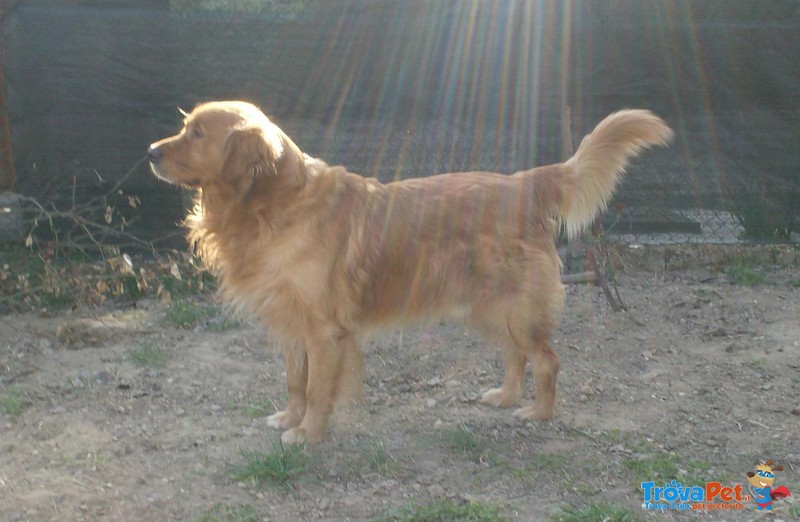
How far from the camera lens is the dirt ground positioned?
3346 mm

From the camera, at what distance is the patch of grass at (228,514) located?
315 cm

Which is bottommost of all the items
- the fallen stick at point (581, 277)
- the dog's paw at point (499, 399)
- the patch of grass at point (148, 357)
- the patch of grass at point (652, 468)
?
the patch of grass at point (148, 357)

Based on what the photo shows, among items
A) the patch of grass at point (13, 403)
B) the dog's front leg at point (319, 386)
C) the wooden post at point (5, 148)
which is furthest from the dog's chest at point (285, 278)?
the wooden post at point (5, 148)

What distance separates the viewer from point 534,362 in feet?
13.6

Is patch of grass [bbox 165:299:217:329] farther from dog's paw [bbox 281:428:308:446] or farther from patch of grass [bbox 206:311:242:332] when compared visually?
dog's paw [bbox 281:428:308:446]

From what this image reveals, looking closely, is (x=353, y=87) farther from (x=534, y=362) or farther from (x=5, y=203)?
(x=534, y=362)

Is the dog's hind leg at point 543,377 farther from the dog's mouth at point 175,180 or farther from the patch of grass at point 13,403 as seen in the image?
the patch of grass at point 13,403

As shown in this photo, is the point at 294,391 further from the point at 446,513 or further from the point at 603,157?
the point at 603,157

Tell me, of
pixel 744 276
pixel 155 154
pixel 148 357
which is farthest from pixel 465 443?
pixel 744 276

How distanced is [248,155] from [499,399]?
5.87ft

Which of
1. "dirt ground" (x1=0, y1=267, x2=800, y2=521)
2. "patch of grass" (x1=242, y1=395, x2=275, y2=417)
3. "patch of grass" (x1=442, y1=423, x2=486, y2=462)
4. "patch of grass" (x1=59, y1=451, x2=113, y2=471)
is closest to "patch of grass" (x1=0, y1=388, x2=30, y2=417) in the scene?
"dirt ground" (x1=0, y1=267, x2=800, y2=521)

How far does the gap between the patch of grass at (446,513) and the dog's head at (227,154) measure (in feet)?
5.16

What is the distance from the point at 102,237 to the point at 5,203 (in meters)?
0.82

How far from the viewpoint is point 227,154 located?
3.83 metres
